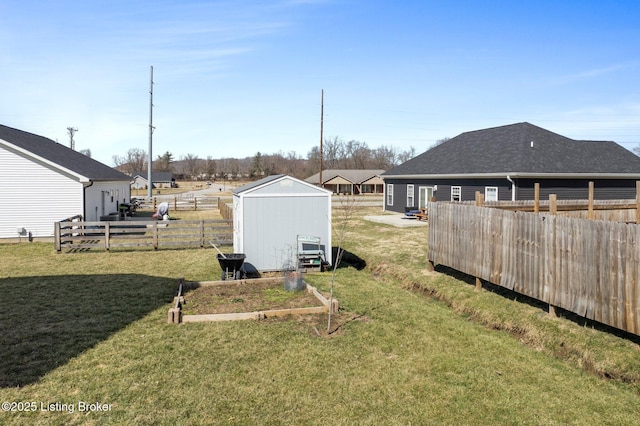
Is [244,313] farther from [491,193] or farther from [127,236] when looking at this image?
[491,193]

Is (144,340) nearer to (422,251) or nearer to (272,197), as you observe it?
(272,197)

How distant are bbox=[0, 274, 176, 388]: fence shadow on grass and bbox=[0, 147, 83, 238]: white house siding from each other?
25.2 ft

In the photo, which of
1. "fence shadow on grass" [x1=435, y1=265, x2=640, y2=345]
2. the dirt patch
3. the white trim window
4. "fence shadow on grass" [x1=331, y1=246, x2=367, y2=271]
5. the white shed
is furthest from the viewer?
the white trim window

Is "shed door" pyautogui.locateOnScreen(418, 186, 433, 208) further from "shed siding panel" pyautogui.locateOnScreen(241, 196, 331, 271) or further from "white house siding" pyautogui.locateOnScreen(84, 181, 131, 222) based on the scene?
"white house siding" pyautogui.locateOnScreen(84, 181, 131, 222)

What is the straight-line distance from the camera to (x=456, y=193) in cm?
2555

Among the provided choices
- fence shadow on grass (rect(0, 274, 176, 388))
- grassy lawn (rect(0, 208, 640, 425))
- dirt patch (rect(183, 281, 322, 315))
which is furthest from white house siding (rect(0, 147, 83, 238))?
dirt patch (rect(183, 281, 322, 315))

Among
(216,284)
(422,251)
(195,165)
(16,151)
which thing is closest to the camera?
(216,284)

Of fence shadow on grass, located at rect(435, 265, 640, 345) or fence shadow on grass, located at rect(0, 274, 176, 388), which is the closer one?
fence shadow on grass, located at rect(0, 274, 176, 388)

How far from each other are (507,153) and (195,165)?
143207mm

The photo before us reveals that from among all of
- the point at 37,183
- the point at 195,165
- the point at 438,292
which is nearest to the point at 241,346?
the point at 438,292

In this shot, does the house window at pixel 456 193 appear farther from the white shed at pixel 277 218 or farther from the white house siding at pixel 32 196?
the white house siding at pixel 32 196

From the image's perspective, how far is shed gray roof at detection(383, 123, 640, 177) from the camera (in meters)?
22.5

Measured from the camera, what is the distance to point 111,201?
24.5 meters

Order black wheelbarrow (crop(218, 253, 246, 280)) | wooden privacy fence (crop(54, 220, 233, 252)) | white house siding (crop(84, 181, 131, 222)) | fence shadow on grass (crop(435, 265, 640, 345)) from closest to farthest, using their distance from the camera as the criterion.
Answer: fence shadow on grass (crop(435, 265, 640, 345)) → black wheelbarrow (crop(218, 253, 246, 280)) → wooden privacy fence (crop(54, 220, 233, 252)) → white house siding (crop(84, 181, 131, 222))
